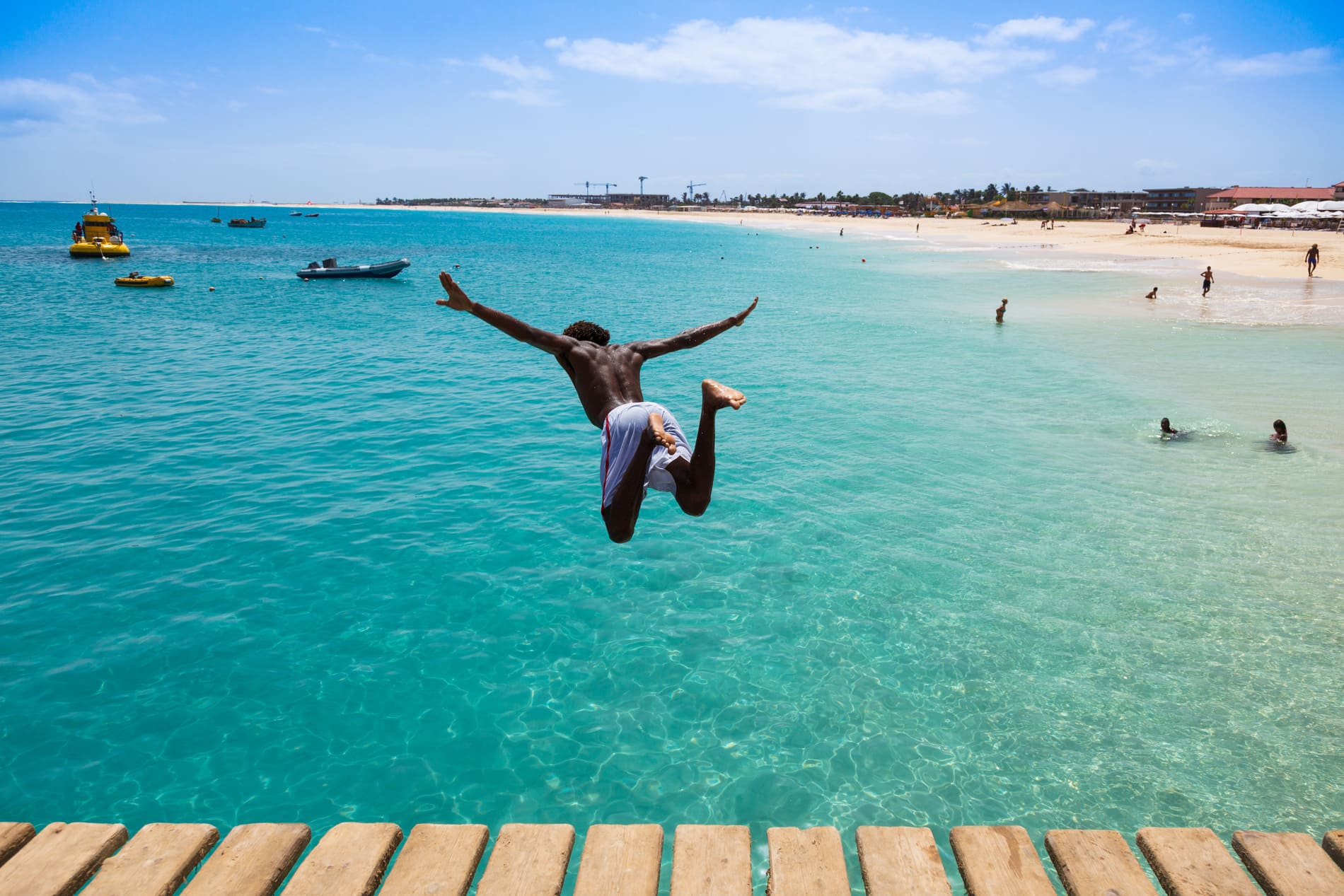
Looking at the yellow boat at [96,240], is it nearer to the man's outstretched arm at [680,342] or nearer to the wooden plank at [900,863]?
the man's outstretched arm at [680,342]

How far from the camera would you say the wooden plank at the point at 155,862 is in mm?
3889

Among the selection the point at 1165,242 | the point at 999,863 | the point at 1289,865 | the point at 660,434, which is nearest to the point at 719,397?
the point at 660,434

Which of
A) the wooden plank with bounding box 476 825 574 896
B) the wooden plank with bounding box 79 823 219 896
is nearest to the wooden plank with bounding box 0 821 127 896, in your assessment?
the wooden plank with bounding box 79 823 219 896

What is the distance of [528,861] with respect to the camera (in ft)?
13.3

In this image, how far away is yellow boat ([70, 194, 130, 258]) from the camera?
6228 centimetres

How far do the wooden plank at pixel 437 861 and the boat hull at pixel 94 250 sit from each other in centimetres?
7603

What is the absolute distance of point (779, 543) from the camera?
12578mm

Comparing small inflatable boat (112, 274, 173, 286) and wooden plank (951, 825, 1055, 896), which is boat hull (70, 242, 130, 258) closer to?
small inflatable boat (112, 274, 173, 286)

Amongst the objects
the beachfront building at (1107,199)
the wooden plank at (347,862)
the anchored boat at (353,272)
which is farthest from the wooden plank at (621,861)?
the beachfront building at (1107,199)

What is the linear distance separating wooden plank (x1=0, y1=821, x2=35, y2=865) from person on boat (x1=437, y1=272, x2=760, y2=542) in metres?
3.87

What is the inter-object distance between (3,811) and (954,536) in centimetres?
1251

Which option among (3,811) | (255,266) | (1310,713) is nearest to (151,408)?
(3,811)

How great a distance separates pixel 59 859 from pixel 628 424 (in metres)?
4.21

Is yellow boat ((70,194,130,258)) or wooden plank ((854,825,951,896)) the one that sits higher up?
yellow boat ((70,194,130,258))
